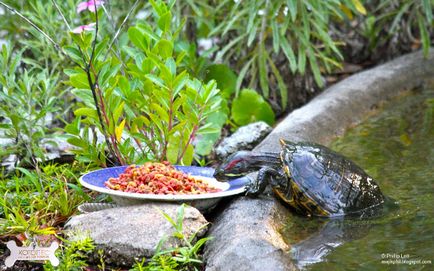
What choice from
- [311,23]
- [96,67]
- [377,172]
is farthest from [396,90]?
[96,67]

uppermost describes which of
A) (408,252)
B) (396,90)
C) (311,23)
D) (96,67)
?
(96,67)

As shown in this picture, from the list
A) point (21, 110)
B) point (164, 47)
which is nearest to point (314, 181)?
point (164, 47)

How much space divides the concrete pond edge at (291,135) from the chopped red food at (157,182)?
0.20m

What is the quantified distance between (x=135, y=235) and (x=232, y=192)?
1.98ft

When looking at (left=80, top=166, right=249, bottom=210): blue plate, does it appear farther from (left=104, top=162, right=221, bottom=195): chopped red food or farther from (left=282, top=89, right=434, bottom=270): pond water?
(left=282, top=89, right=434, bottom=270): pond water

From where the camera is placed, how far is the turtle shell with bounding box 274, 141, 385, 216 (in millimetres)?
3305

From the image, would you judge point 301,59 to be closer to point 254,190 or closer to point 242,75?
point 242,75

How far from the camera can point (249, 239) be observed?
279 centimetres

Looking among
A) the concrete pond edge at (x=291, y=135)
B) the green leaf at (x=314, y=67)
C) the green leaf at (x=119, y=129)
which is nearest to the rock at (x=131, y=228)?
the concrete pond edge at (x=291, y=135)

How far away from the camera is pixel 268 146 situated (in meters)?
4.14

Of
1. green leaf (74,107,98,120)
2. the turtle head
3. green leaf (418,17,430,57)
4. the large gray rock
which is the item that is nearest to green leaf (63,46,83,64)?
green leaf (74,107,98,120)

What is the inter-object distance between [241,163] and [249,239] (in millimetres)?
774

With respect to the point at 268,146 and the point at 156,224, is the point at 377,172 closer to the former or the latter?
the point at 268,146

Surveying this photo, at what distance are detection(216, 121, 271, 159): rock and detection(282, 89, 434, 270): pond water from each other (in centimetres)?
49
